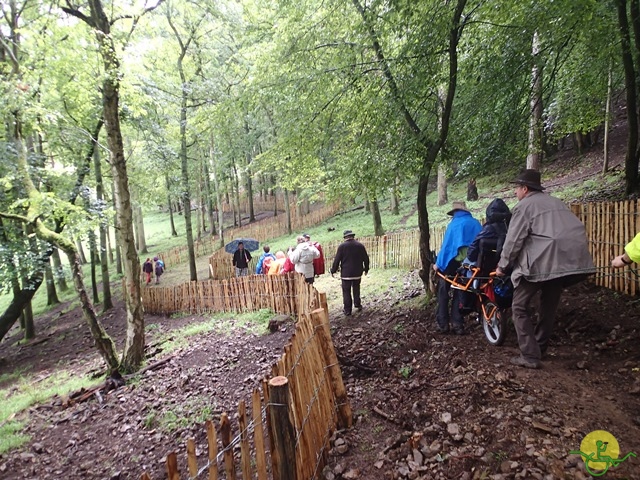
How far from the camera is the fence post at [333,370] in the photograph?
11.0 feet

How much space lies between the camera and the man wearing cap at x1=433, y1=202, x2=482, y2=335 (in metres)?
4.93

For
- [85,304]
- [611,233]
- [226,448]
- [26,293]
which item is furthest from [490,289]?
[26,293]

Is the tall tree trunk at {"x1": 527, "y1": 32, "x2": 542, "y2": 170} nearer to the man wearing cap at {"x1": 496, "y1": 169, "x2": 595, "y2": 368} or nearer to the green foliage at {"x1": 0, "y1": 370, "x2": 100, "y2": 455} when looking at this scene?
the man wearing cap at {"x1": 496, "y1": 169, "x2": 595, "y2": 368}

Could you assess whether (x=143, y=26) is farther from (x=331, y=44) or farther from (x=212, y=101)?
(x=331, y=44)

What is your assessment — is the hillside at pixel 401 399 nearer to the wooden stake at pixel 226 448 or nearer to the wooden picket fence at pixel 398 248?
the wooden stake at pixel 226 448

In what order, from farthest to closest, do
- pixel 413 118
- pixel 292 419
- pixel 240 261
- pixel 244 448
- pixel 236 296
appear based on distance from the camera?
pixel 240 261 → pixel 236 296 → pixel 413 118 → pixel 292 419 → pixel 244 448

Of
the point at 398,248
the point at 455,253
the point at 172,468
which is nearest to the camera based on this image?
the point at 172,468

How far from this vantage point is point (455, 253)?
4992 millimetres

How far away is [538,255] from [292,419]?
8.76 ft

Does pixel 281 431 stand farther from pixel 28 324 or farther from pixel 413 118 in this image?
pixel 28 324

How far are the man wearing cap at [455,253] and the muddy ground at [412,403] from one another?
247 millimetres

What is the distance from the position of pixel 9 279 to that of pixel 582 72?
14.7m

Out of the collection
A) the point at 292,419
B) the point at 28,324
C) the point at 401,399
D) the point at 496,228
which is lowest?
the point at 28,324

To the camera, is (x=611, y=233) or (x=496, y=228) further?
(x=611, y=233)
